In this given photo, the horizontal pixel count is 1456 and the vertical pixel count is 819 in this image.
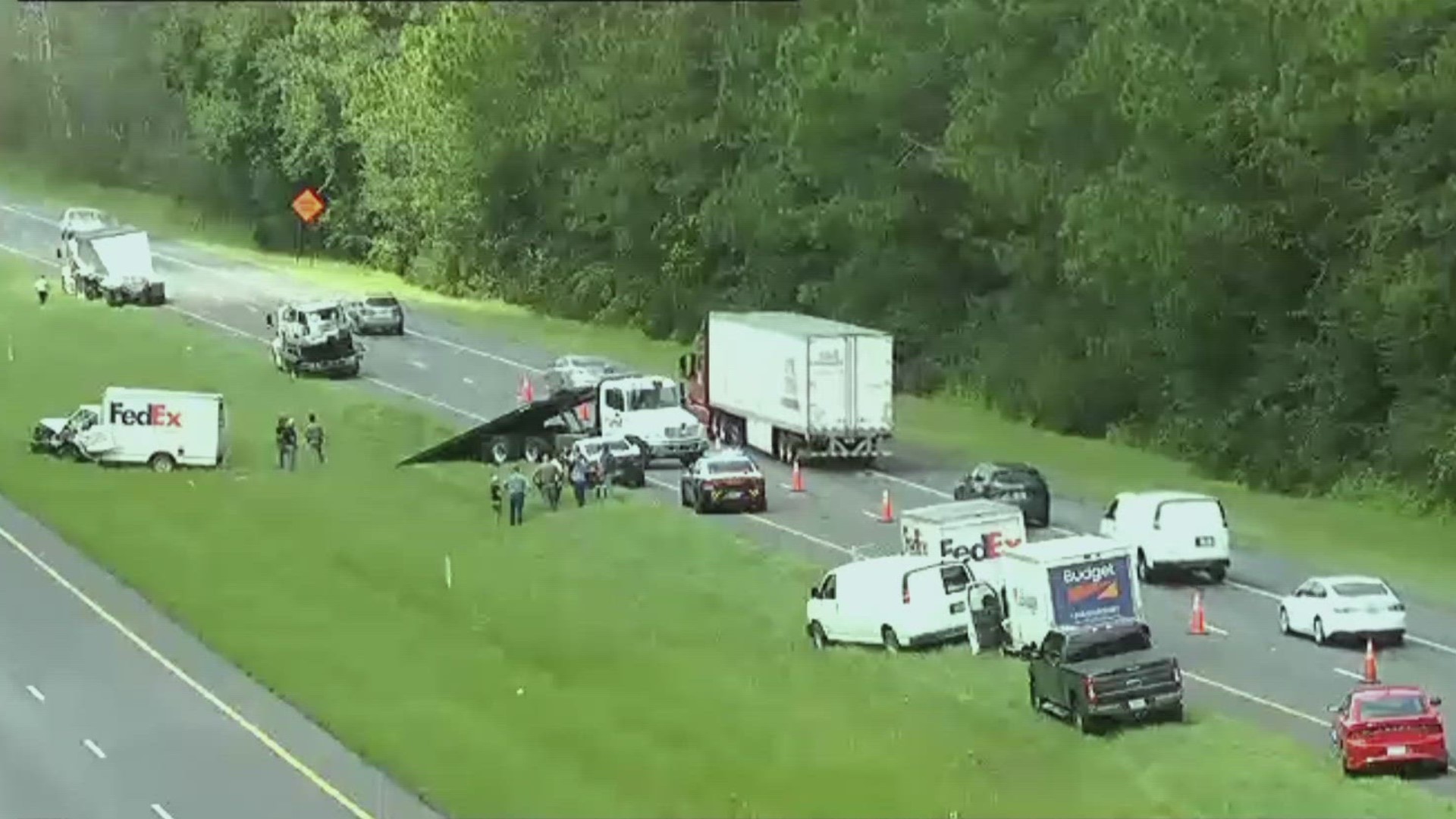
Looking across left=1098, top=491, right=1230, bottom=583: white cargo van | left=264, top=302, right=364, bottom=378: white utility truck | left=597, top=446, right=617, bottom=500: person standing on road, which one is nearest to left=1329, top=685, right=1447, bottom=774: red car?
left=1098, top=491, right=1230, bottom=583: white cargo van

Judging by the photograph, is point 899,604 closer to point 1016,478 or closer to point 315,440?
point 1016,478

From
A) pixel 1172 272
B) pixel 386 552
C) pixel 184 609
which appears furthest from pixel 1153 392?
pixel 184 609

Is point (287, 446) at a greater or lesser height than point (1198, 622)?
lesser

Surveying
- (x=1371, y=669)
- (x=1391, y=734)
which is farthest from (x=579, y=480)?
(x=1391, y=734)

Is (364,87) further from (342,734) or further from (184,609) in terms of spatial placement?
(342,734)

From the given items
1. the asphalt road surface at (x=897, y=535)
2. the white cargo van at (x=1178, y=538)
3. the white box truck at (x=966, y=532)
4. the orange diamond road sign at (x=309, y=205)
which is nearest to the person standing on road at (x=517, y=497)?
the asphalt road surface at (x=897, y=535)

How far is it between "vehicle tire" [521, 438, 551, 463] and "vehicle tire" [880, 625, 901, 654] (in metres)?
26.5

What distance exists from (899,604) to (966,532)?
155 inches

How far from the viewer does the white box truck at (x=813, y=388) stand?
69.6m

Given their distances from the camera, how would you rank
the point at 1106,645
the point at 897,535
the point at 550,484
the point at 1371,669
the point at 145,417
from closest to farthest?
the point at 1106,645, the point at 1371,669, the point at 897,535, the point at 550,484, the point at 145,417

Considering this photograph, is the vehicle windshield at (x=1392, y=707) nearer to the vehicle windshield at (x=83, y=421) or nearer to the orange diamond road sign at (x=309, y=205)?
the vehicle windshield at (x=83, y=421)

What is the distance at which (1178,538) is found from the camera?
177 feet

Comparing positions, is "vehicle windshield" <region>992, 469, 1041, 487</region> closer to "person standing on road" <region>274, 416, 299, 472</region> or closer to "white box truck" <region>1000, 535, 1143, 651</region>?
"white box truck" <region>1000, 535, 1143, 651</region>

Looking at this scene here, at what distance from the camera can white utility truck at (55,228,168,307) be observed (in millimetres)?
110625
